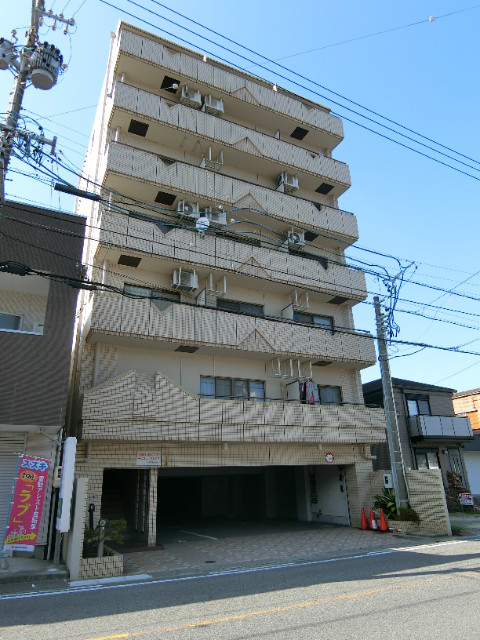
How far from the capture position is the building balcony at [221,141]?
692 inches

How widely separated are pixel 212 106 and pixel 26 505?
17602 mm

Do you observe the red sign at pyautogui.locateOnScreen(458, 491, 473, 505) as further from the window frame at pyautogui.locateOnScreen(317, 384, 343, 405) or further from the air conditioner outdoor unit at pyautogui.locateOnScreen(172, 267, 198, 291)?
Answer: the air conditioner outdoor unit at pyautogui.locateOnScreen(172, 267, 198, 291)

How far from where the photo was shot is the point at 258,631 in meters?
5.50

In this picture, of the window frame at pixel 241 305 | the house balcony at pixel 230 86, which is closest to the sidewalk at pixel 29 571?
the window frame at pixel 241 305

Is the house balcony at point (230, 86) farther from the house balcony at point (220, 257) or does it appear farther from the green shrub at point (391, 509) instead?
the green shrub at point (391, 509)

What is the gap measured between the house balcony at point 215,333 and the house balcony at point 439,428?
546 centimetres

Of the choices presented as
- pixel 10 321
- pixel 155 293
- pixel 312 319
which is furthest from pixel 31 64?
pixel 312 319

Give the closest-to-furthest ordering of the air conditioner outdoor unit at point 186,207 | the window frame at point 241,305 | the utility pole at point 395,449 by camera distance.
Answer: the utility pole at point 395,449, the air conditioner outdoor unit at point 186,207, the window frame at point 241,305

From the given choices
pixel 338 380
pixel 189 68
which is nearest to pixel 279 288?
pixel 338 380

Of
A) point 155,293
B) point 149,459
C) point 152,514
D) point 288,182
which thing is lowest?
point 152,514

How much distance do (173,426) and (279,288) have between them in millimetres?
7949

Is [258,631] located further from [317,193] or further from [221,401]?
[317,193]

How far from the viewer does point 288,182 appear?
2091cm

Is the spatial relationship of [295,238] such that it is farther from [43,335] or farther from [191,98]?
[43,335]
